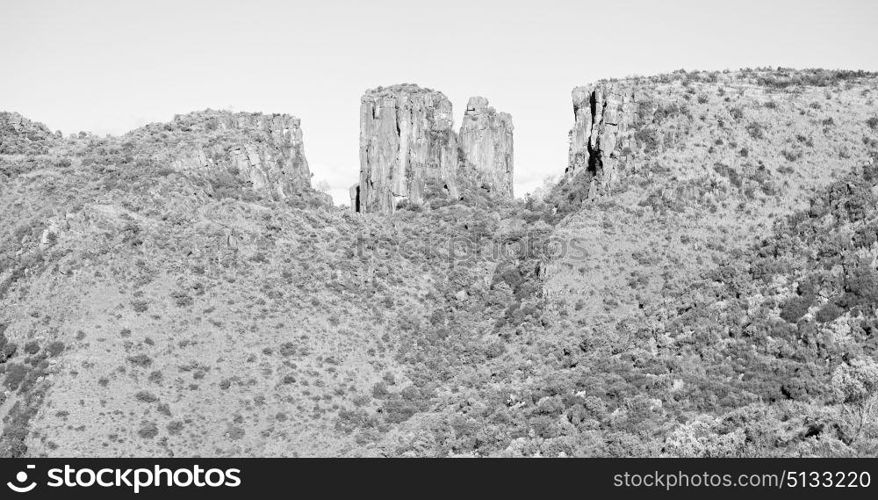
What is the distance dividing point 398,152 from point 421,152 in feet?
8.09

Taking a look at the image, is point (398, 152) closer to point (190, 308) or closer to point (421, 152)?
point (421, 152)

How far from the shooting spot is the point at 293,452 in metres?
69.8

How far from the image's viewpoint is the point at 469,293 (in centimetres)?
9319

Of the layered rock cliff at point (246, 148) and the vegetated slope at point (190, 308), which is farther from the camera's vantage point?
the layered rock cliff at point (246, 148)

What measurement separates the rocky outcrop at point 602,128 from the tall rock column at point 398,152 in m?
14.4

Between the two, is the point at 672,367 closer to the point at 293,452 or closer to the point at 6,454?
the point at 293,452

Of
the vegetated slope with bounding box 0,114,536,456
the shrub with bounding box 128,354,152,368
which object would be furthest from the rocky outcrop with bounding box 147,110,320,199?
the shrub with bounding box 128,354,152,368

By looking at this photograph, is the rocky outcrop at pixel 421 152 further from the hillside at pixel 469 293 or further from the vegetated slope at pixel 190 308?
the vegetated slope at pixel 190 308

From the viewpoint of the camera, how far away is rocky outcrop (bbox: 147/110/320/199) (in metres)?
98.2

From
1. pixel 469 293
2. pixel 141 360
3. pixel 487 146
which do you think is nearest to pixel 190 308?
pixel 141 360

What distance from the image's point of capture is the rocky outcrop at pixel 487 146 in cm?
11419

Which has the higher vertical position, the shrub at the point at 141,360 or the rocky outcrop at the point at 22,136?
the rocky outcrop at the point at 22,136

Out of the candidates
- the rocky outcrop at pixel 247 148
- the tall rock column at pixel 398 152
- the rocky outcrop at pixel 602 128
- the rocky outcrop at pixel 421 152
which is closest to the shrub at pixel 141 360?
the rocky outcrop at pixel 247 148

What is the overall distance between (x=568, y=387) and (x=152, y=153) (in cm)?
4699
